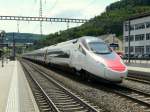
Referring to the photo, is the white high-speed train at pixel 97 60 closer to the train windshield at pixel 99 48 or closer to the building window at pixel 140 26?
the train windshield at pixel 99 48

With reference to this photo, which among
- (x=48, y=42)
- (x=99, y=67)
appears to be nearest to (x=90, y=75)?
(x=99, y=67)

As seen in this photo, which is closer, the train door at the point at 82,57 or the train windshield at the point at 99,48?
the train windshield at the point at 99,48

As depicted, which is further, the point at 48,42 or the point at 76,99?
the point at 48,42

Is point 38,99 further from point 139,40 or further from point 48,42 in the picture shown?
point 139,40

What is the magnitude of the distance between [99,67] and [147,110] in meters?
7.24

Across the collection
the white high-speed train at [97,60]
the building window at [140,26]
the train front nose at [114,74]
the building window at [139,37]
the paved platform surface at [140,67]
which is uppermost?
the building window at [140,26]

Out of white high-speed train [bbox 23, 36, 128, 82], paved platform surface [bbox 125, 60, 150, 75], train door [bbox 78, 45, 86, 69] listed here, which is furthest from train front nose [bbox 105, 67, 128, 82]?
paved platform surface [bbox 125, 60, 150, 75]

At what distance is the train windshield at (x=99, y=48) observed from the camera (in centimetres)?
2253

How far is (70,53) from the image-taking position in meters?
28.6

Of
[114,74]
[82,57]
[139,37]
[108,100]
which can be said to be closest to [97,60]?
[114,74]

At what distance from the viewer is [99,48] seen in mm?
22938

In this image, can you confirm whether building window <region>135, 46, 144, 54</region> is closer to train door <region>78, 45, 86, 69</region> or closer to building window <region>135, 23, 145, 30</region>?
building window <region>135, 23, 145, 30</region>

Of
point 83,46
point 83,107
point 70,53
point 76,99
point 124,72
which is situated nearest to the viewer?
point 83,107

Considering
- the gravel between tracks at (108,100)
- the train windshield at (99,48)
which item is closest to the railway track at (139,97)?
the gravel between tracks at (108,100)
